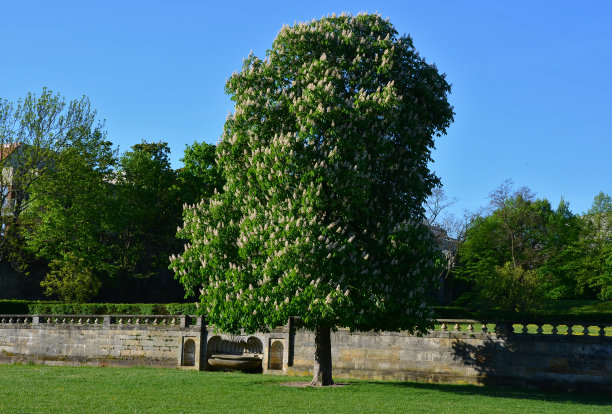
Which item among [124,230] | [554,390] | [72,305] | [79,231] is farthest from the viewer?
[124,230]

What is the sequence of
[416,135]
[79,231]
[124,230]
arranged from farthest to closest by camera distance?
1. [124,230]
2. [79,231]
3. [416,135]

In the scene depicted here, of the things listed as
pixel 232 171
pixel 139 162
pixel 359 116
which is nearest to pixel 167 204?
pixel 139 162

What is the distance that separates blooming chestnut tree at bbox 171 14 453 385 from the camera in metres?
21.5

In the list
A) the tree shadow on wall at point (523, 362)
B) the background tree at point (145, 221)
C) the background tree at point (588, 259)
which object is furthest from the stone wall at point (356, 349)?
the background tree at point (588, 259)

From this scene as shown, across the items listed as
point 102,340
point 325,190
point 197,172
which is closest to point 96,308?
point 102,340

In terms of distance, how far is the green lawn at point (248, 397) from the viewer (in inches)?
707

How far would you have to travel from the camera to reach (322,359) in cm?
2511

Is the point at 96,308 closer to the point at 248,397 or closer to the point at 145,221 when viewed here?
the point at 145,221

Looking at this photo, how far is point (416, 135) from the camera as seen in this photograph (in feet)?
78.9

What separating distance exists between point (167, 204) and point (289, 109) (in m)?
36.8

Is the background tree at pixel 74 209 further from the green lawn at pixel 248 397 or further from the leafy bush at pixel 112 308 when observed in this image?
the green lawn at pixel 248 397

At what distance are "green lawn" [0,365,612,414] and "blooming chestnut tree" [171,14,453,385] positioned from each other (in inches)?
97.2

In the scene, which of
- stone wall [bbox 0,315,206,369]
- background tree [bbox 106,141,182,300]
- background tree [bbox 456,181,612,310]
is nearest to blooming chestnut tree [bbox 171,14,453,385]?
stone wall [bbox 0,315,206,369]

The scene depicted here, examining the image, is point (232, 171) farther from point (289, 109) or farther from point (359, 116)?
point (359, 116)
